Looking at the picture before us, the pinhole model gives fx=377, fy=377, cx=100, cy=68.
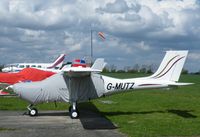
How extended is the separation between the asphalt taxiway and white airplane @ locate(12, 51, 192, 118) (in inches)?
25.6

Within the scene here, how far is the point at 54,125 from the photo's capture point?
1309 centimetres

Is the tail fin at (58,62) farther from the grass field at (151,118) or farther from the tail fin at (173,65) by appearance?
the tail fin at (173,65)

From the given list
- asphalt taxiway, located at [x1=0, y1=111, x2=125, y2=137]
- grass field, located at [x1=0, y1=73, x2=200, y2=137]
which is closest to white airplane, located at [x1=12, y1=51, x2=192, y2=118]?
asphalt taxiway, located at [x1=0, y1=111, x2=125, y2=137]

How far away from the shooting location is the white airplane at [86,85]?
607 inches

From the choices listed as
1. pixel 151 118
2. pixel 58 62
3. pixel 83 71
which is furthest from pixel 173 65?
pixel 58 62

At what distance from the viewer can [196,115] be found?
15.6 meters

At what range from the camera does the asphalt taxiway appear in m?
11.2

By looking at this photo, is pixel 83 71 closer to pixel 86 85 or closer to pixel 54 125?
pixel 86 85

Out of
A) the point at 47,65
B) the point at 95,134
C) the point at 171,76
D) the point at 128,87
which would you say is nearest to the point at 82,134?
the point at 95,134

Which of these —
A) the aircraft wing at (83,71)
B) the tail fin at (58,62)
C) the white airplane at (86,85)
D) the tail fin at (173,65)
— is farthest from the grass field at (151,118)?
the tail fin at (58,62)

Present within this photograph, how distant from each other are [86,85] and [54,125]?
322 cm

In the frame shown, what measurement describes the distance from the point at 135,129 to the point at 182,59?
18.9 feet

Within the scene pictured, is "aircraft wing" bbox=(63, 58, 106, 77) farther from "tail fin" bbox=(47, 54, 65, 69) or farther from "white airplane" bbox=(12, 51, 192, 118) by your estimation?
"tail fin" bbox=(47, 54, 65, 69)

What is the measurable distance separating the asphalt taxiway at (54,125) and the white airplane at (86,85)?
0.65m
